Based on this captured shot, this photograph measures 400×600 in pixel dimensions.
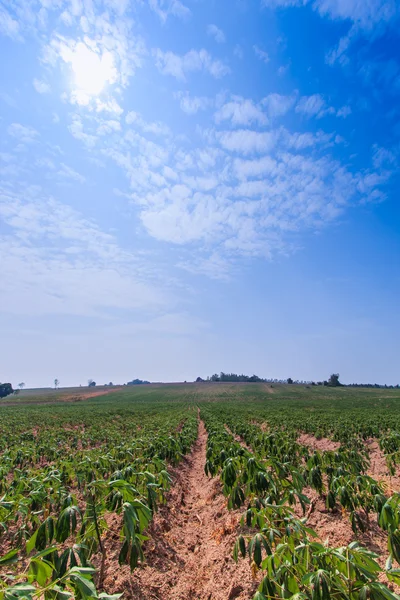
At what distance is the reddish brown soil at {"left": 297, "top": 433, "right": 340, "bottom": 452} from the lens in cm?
1611

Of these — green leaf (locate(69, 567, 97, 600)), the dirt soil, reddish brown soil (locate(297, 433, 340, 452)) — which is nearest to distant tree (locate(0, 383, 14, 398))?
reddish brown soil (locate(297, 433, 340, 452))

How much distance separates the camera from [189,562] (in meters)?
4.94

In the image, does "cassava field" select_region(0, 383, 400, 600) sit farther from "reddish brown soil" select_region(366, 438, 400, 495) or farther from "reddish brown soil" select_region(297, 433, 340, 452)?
"reddish brown soil" select_region(297, 433, 340, 452)

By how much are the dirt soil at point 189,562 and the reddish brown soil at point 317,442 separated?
10807 millimetres

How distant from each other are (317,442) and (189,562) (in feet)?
50.9

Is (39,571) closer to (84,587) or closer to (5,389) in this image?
(84,587)

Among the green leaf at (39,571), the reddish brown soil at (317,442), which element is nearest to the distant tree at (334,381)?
the reddish brown soil at (317,442)

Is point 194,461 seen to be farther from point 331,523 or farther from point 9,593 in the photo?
point 9,593

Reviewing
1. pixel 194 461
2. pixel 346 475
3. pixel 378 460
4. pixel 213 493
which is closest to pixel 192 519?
pixel 213 493

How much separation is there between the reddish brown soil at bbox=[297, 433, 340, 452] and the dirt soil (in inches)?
425

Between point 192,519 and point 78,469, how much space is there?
2998 mm

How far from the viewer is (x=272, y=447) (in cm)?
1002

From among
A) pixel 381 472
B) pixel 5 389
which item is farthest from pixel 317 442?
pixel 5 389

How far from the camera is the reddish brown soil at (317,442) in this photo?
16109 mm
